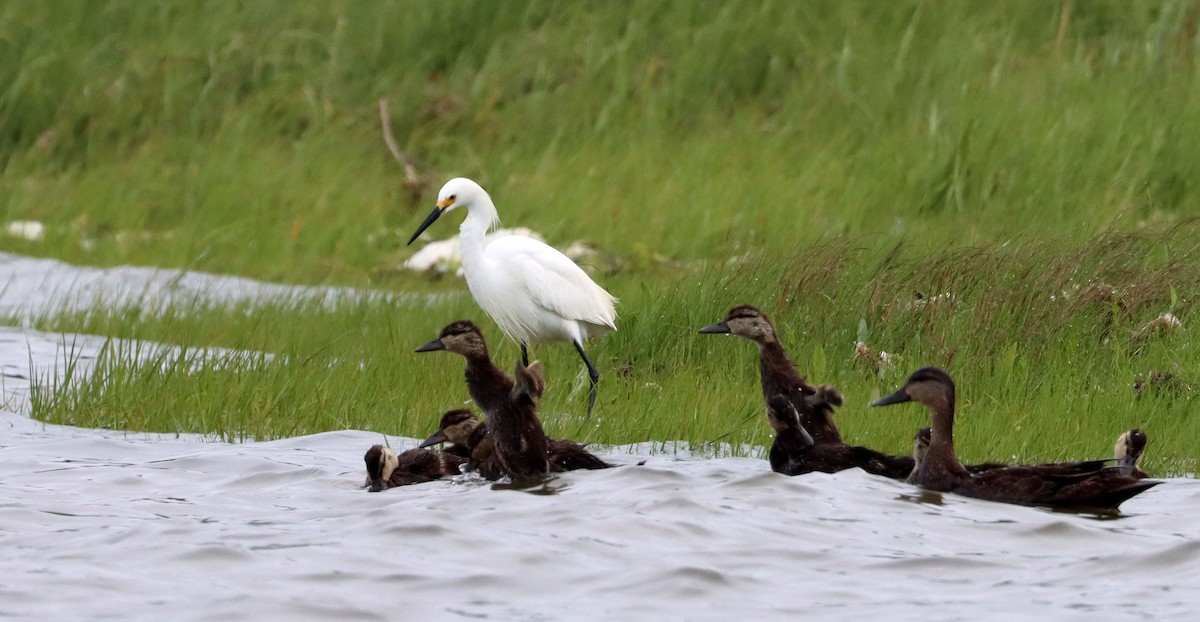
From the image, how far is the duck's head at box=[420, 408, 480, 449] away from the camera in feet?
23.9

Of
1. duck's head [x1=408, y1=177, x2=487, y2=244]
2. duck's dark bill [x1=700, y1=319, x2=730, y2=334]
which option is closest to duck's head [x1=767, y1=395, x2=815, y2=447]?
duck's dark bill [x1=700, y1=319, x2=730, y2=334]

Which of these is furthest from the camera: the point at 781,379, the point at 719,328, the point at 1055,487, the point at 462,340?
the point at 719,328

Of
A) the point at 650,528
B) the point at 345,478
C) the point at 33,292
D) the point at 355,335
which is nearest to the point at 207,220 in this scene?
the point at 33,292

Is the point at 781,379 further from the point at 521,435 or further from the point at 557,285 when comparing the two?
the point at 557,285

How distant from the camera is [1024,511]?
615cm

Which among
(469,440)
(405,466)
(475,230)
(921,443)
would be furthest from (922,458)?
(475,230)

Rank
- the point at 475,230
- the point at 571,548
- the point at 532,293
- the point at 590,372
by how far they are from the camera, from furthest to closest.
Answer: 1. the point at 475,230
2. the point at 532,293
3. the point at 590,372
4. the point at 571,548

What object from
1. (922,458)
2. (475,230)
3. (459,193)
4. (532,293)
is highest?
(459,193)

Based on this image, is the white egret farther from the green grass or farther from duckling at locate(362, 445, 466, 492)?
duckling at locate(362, 445, 466, 492)

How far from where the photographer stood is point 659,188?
15.5 m

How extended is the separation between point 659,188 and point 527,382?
29.5 ft

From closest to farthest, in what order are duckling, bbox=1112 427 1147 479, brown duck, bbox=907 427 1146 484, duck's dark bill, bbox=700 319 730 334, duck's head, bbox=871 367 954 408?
1. brown duck, bbox=907 427 1146 484
2. duckling, bbox=1112 427 1147 479
3. duck's head, bbox=871 367 954 408
4. duck's dark bill, bbox=700 319 730 334

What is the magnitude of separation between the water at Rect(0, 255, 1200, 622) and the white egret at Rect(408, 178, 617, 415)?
8.43 feet

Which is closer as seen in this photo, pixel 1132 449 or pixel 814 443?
pixel 1132 449
